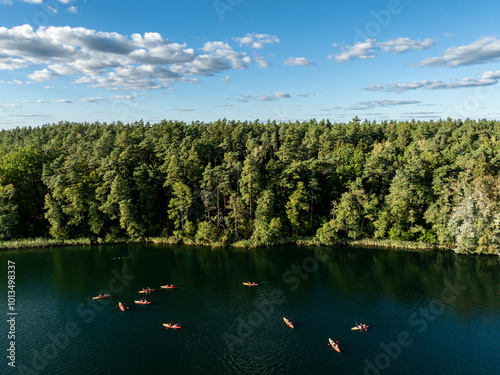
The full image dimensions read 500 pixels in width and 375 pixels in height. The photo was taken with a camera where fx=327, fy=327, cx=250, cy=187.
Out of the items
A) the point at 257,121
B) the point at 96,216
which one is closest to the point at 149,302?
the point at 96,216

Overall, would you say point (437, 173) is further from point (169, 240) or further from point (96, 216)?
point (96, 216)

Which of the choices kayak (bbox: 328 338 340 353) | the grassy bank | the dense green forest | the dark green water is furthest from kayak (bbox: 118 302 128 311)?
the grassy bank

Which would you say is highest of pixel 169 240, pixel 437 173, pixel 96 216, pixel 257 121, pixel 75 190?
pixel 257 121

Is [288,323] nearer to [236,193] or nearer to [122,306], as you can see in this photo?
[122,306]

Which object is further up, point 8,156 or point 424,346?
point 8,156

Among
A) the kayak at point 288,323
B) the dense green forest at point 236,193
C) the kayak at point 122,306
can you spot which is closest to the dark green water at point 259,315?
the kayak at point 288,323

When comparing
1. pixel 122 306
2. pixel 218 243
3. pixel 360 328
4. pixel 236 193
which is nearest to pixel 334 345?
pixel 360 328

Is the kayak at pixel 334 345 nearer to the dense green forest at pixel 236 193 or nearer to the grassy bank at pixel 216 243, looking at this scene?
the dense green forest at pixel 236 193
